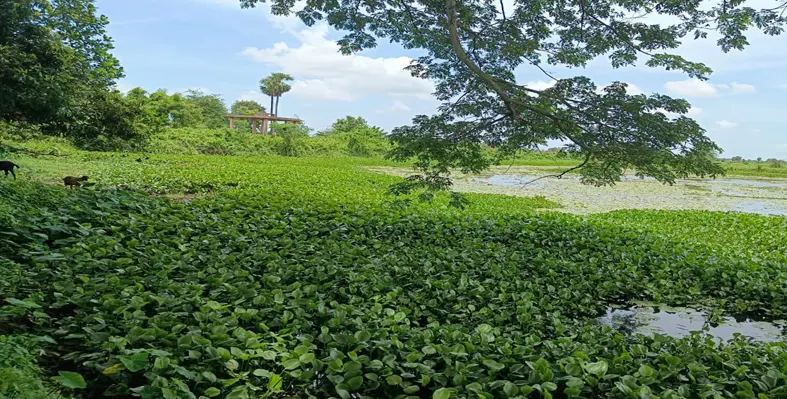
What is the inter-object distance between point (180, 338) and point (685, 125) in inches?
230

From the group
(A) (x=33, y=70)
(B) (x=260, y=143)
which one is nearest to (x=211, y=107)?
(B) (x=260, y=143)

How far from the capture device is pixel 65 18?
54.5ft

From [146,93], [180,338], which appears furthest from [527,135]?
[146,93]

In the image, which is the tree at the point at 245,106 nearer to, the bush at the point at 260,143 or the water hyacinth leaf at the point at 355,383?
the bush at the point at 260,143

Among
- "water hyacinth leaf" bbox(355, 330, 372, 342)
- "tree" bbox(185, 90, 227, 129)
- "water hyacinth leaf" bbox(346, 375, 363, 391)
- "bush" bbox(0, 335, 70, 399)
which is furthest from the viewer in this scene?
"tree" bbox(185, 90, 227, 129)

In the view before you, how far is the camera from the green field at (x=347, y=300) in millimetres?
2396

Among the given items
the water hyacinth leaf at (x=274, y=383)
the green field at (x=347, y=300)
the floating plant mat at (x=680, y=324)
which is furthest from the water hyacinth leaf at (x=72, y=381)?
the floating plant mat at (x=680, y=324)

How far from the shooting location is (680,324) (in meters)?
4.48

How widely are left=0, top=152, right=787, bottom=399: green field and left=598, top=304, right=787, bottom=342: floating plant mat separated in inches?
7.1

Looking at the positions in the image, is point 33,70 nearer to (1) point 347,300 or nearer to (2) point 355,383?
(1) point 347,300

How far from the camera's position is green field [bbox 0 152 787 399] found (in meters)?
2.40

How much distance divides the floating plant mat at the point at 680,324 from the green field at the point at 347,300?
0.18 m

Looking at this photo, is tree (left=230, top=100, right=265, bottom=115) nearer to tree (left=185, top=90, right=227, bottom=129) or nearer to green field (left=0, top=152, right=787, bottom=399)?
tree (left=185, top=90, right=227, bottom=129)

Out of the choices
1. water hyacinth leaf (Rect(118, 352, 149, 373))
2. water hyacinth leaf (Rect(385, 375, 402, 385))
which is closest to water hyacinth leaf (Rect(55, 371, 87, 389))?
water hyacinth leaf (Rect(118, 352, 149, 373))
